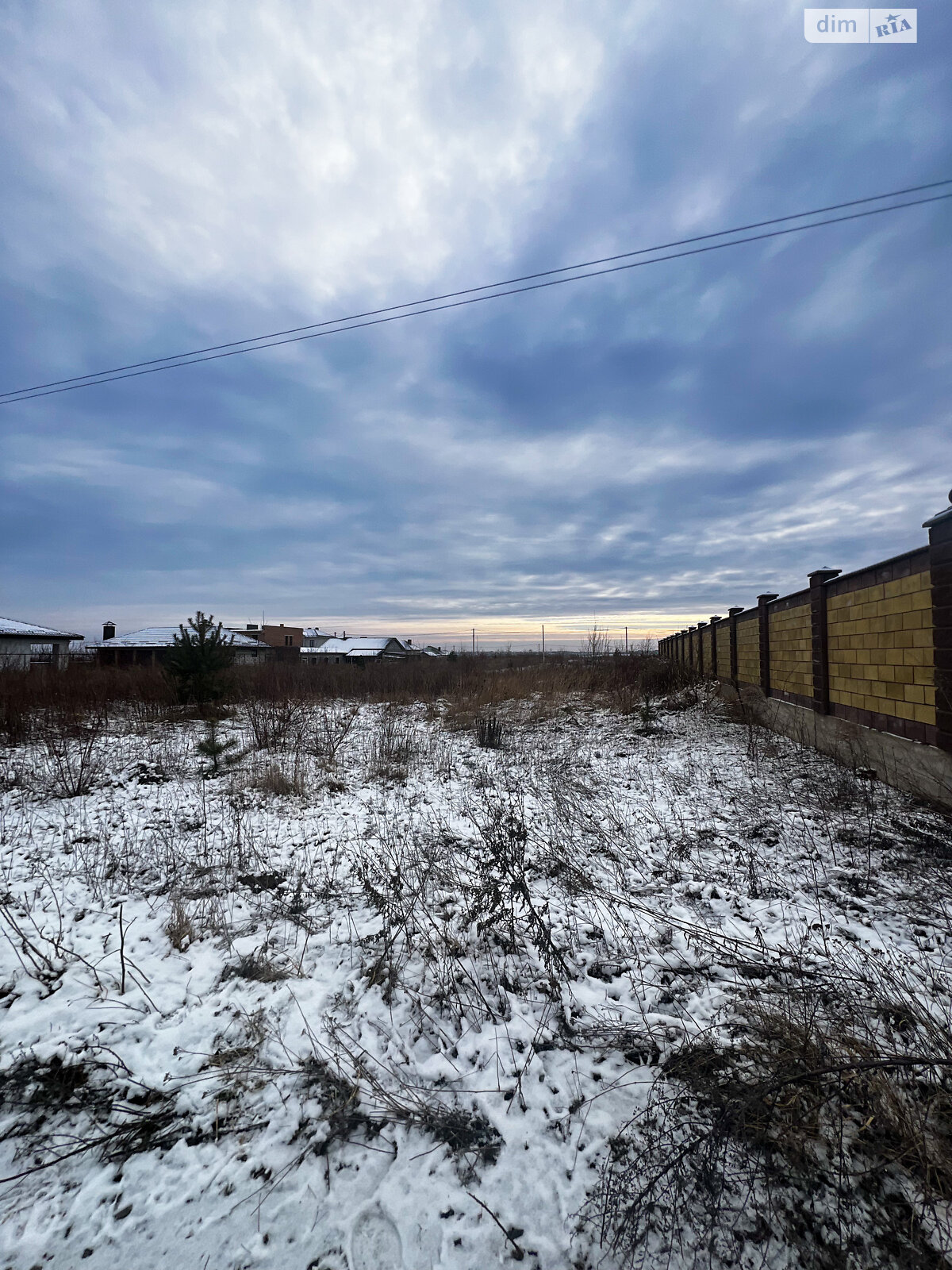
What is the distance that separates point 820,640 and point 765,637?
279 cm

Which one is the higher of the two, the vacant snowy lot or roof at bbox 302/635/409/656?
roof at bbox 302/635/409/656

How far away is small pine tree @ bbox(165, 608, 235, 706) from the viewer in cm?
1074

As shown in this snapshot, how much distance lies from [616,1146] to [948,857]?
3.35 metres

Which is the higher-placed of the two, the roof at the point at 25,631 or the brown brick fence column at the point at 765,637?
the roof at the point at 25,631

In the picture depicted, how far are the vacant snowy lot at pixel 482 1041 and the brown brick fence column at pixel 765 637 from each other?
16.8 ft

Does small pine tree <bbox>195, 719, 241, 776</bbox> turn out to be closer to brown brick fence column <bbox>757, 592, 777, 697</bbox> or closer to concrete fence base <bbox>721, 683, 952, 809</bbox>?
concrete fence base <bbox>721, 683, 952, 809</bbox>

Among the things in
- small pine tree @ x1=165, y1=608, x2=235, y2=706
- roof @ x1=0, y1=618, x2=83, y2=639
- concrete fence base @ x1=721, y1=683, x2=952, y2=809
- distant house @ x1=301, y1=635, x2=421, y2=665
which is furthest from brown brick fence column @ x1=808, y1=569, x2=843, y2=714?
distant house @ x1=301, y1=635, x2=421, y2=665

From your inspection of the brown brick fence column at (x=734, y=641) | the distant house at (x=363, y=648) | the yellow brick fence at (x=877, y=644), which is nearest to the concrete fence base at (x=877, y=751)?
the yellow brick fence at (x=877, y=644)

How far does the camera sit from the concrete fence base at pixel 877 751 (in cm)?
427

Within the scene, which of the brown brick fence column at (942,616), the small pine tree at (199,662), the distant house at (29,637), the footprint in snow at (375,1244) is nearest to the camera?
the footprint in snow at (375,1244)

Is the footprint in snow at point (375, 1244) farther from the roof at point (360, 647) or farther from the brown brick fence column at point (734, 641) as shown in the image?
the roof at point (360, 647)

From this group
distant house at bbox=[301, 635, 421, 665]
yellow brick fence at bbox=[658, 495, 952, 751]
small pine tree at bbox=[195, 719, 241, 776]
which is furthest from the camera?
distant house at bbox=[301, 635, 421, 665]

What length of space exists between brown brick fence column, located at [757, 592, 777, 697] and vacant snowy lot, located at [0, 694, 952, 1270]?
16.8 feet

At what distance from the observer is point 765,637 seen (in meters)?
9.37
